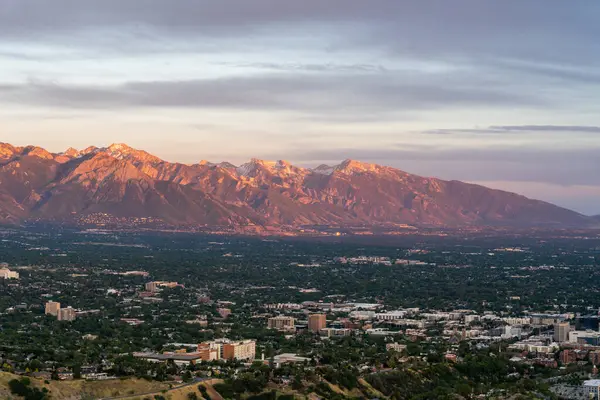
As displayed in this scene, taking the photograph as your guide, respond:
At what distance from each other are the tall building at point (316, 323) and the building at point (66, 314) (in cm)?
1635

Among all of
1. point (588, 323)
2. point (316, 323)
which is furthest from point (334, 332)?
point (588, 323)

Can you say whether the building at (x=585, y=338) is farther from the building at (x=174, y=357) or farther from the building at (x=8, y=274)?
the building at (x=8, y=274)

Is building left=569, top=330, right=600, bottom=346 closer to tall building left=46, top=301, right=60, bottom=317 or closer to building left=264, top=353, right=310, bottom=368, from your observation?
building left=264, top=353, right=310, bottom=368

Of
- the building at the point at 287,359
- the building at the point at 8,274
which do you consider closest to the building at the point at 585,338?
the building at the point at 287,359

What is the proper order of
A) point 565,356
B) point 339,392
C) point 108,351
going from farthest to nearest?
point 565,356
point 108,351
point 339,392

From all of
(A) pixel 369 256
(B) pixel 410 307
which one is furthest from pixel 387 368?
(A) pixel 369 256

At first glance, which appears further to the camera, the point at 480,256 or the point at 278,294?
the point at 480,256

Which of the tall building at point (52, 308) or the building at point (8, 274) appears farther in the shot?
the building at point (8, 274)

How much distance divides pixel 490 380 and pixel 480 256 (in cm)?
12754

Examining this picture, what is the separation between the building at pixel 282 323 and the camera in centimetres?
9445

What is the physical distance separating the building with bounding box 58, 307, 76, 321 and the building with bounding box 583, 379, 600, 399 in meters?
42.6

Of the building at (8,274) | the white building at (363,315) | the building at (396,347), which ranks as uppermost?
the building at (8,274)

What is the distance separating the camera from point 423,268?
168500 mm

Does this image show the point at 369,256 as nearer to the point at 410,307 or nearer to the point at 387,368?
the point at 410,307
